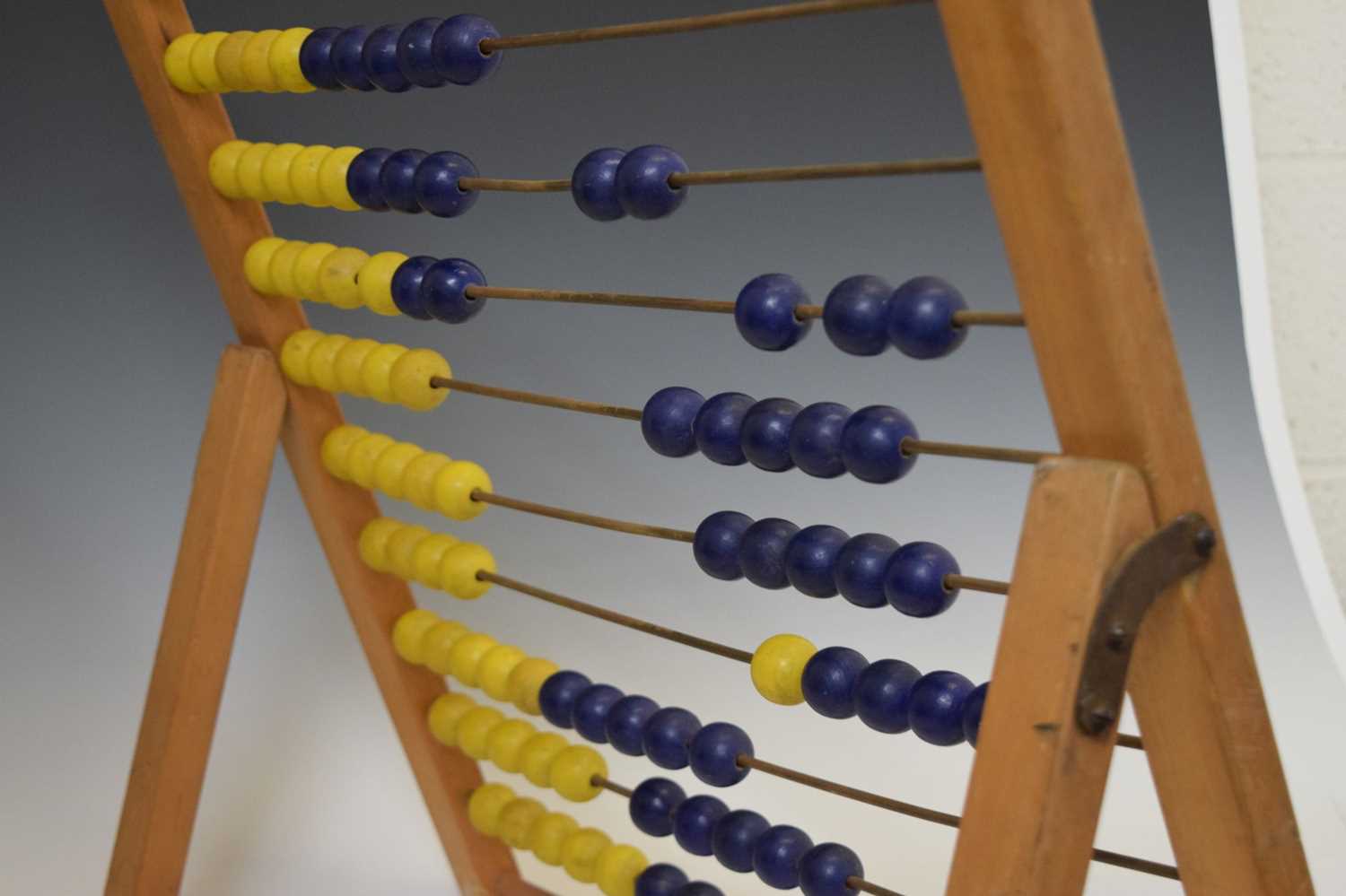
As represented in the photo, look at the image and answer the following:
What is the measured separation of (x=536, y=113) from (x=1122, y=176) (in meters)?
1.91

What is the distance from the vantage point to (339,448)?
5.23 feet

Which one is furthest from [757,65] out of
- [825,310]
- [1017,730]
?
[1017,730]

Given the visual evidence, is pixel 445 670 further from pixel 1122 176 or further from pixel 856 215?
pixel 856 215

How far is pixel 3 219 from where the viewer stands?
8.30 ft

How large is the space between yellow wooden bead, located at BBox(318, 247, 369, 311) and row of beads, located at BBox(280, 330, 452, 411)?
0.15 feet

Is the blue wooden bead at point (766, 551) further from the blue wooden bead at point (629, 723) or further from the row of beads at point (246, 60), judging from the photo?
the row of beads at point (246, 60)

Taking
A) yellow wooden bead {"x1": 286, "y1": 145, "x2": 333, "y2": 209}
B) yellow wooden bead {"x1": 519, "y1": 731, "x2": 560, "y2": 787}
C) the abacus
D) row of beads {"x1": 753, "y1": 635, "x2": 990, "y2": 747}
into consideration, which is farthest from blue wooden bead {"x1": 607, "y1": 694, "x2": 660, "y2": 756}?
yellow wooden bead {"x1": 286, "y1": 145, "x2": 333, "y2": 209}

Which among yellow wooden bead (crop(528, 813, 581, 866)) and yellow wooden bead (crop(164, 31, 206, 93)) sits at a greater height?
yellow wooden bead (crop(164, 31, 206, 93))

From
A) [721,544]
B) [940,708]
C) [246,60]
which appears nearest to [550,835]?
[721,544]

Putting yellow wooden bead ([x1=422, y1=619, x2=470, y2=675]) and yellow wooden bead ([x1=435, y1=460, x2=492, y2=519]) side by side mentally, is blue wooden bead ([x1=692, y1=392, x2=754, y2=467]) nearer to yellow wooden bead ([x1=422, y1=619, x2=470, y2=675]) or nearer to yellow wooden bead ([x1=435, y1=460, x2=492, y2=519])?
yellow wooden bead ([x1=435, y1=460, x2=492, y2=519])

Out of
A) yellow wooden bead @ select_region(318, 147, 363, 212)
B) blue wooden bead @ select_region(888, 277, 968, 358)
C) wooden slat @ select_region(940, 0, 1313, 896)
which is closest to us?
wooden slat @ select_region(940, 0, 1313, 896)

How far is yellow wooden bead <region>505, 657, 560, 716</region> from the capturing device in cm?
158

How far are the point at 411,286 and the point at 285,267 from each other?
15 centimetres

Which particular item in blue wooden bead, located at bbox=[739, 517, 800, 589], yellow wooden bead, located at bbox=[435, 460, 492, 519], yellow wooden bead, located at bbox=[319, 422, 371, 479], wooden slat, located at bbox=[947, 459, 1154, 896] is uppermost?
yellow wooden bead, located at bbox=[319, 422, 371, 479]
